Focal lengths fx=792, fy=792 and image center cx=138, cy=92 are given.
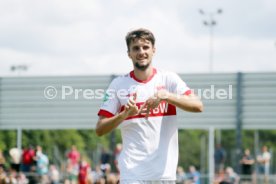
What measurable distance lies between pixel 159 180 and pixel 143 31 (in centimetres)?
117

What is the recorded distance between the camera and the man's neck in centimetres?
627

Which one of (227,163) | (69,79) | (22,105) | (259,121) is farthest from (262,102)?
(227,163)

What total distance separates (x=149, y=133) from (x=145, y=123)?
9 centimetres

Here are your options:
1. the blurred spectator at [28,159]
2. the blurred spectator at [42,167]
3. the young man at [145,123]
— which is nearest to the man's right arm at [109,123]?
the young man at [145,123]

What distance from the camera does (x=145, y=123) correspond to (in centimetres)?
624

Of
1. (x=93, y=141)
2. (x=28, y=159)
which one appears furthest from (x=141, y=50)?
(x=93, y=141)

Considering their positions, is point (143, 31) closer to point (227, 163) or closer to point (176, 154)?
point (176, 154)

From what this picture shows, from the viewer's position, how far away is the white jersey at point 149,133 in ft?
20.4

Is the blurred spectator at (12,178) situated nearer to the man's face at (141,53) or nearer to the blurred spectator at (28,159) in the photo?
the blurred spectator at (28,159)

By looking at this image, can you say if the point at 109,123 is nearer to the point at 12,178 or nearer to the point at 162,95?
the point at 162,95

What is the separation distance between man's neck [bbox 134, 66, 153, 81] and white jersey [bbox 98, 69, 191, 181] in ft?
0.10

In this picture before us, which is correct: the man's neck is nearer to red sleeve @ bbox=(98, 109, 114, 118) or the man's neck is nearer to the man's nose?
the man's nose

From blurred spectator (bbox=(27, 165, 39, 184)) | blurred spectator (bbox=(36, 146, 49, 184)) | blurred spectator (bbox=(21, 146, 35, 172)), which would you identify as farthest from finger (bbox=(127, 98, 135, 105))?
blurred spectator (bbox=(21, 146, 35, 172))

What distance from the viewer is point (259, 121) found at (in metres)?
26.9
